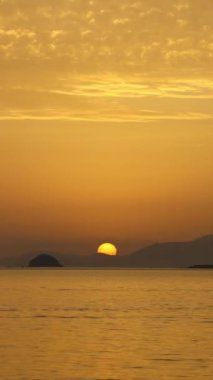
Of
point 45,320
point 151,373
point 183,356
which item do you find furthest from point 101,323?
point 151,373

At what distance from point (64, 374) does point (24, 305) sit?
6019cm

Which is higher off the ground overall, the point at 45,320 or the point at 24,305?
the point at 24,305

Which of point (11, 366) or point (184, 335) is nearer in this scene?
point (11, 366)

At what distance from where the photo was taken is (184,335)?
65.1 meters

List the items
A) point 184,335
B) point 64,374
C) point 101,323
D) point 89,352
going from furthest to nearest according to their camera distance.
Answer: point 101,323
point 184,335
point 89,352
point 64,374

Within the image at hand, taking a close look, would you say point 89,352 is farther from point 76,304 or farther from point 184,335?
point 76,304

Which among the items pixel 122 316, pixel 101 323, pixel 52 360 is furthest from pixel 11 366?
pixel 122 316

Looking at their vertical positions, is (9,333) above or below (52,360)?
above

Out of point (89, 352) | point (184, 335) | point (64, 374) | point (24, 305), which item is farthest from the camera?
point (24, 305)

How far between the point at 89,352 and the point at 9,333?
1373cm

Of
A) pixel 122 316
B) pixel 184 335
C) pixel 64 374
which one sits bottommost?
pixel 64 374

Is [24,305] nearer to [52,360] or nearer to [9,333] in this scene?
[9,333]

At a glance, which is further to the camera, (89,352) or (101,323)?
(101,323)

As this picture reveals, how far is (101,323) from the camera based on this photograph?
3022 inches
